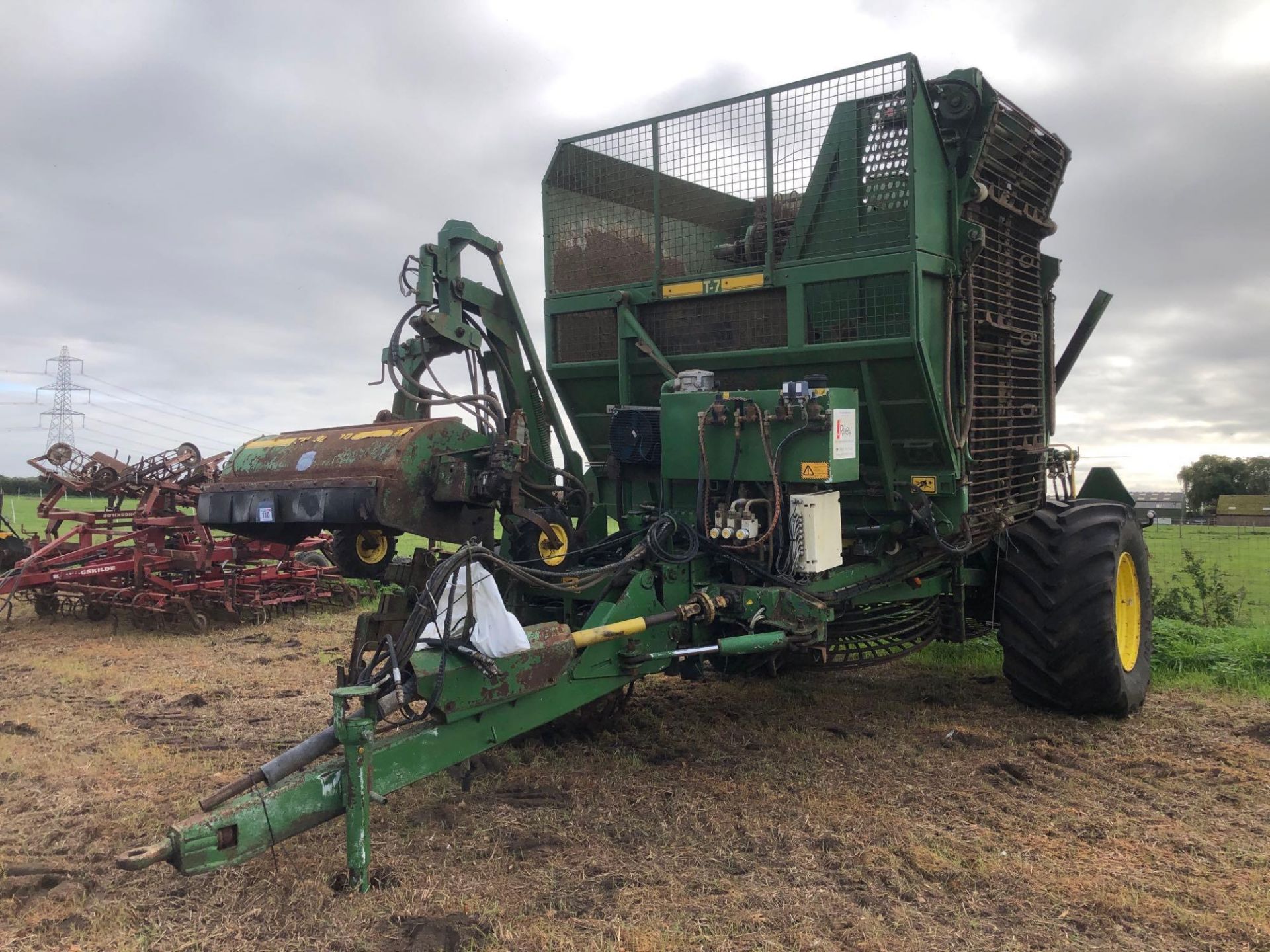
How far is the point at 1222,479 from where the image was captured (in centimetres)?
4719

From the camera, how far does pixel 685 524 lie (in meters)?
4.72

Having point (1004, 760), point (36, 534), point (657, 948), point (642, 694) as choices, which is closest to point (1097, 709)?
point (1004, 760)

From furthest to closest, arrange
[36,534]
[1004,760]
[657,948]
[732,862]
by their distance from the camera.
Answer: [36,534]
[1004,760]
[732,862]
[657,948]

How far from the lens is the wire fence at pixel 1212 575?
8.84m

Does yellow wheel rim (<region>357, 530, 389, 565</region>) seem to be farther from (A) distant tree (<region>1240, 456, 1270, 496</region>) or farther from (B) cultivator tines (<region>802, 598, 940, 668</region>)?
(A) distant tree (<region>1240, 456, 1270, 496</region>)

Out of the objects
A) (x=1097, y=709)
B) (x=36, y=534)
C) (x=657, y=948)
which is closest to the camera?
(x=657, y=948)

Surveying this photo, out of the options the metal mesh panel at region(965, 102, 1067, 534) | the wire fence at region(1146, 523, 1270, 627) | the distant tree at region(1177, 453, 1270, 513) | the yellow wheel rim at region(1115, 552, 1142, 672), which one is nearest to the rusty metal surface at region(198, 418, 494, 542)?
the metal mesh panel at region(965, 102, 1067, 534)

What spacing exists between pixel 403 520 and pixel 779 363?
2.15 metres

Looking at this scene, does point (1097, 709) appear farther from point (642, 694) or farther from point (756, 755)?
point (642, 694)

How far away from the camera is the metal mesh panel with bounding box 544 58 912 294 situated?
4930 millimetres

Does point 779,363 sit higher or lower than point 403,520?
higher

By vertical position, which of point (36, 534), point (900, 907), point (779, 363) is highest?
point (779, 363)

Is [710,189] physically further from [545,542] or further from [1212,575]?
[1212,575]

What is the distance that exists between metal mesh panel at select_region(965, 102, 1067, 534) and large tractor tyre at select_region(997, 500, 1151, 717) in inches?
12.3
